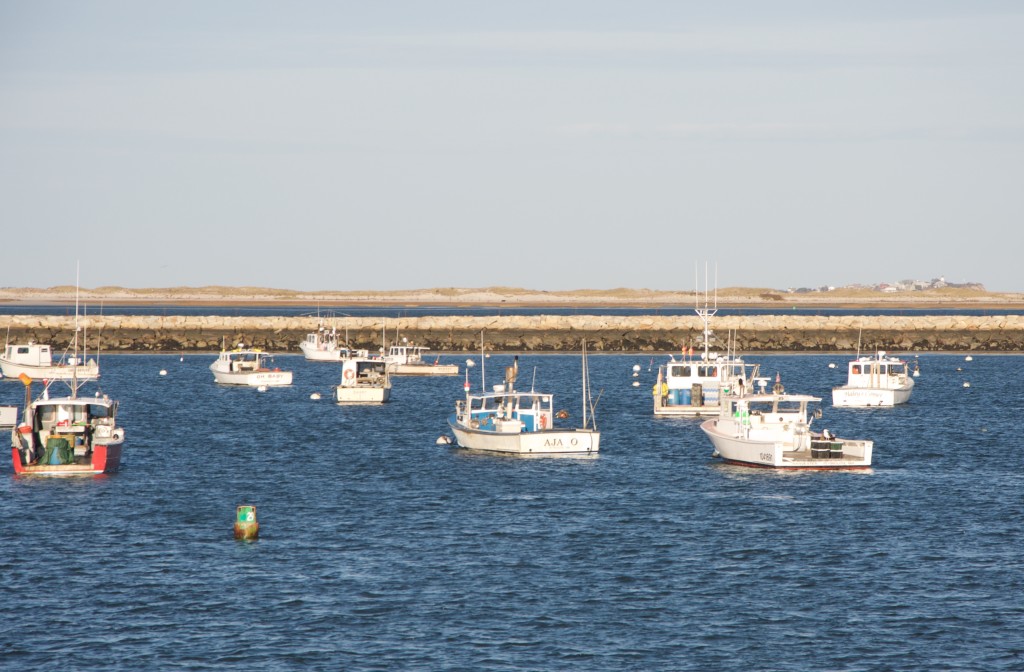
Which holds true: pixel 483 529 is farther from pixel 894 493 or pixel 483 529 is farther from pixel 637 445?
pixel 637 445

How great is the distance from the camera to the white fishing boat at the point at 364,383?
90625 mm

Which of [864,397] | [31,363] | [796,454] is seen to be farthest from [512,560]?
[31,363]

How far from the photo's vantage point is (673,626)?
33156 millimetres

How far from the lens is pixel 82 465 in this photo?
54.6 m

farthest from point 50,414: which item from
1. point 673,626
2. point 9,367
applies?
point 9,367

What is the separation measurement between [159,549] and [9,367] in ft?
238

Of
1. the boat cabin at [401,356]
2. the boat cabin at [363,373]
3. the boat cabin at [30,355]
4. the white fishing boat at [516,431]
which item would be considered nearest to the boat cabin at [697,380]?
the boat cabin at [363,373]

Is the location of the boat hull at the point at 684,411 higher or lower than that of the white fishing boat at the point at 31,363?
lower

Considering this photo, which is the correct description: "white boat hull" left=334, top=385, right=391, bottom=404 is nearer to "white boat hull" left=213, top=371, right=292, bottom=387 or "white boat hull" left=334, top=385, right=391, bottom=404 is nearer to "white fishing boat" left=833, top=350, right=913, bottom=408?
"white boat hull" left=213, top=371, right=292, bottom=387

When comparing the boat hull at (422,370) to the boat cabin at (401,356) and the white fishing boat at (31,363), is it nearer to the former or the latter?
the boat cabin at (401,356)

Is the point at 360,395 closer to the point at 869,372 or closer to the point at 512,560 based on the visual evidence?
the point at 869,372

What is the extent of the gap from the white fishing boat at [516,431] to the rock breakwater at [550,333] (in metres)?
84.8

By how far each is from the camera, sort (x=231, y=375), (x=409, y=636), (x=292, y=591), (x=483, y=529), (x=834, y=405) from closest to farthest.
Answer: (x=409, y=636) < (x=292, y=591) < (x=483, y=529) < (x=834, y=405) < (x=231, y=375)

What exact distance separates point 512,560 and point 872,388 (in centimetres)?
5394
